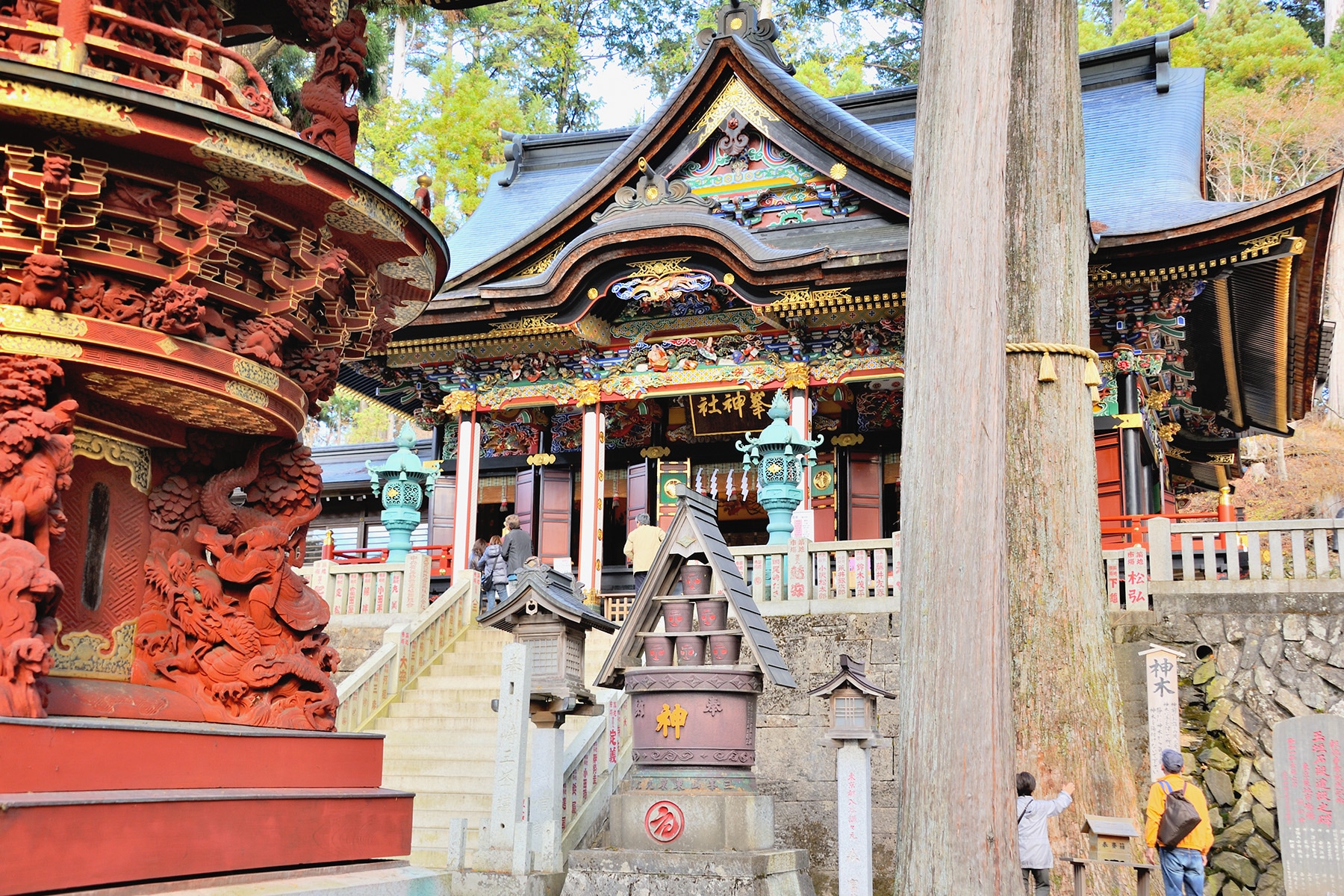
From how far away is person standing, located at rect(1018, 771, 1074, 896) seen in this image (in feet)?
19.9

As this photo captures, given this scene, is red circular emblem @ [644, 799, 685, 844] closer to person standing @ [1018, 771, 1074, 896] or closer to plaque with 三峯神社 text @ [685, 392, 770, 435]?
person standing @ [1018, 771, 1074, 896]

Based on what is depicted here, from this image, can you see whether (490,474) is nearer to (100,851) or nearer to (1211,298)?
(1211,298)

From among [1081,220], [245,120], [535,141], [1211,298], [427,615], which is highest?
[535,141]

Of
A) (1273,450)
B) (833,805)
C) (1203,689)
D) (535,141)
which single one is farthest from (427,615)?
(1273,450)

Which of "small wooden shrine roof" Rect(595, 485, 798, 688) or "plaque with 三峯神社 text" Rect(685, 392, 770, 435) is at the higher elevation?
"plaque with 三峯神社 text" Rect(685, 392, 770, 435)

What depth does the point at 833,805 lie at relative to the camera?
10.3 m

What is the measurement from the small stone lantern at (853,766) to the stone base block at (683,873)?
450 millimetres

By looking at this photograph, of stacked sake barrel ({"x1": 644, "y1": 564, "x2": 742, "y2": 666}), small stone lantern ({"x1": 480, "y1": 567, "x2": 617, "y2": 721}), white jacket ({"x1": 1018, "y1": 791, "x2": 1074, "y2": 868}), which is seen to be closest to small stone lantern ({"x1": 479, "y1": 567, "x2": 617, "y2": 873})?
small stone lantern ({"x1": 480, "y1": 567, "x2": 617, "y2": 721})

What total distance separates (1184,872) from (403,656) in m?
7.62

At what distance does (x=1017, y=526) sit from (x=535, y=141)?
17.3 meters

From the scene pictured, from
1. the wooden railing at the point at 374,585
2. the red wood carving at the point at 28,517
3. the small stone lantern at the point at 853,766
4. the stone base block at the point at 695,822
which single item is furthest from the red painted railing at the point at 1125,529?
the red wood carving at the point at 28,517

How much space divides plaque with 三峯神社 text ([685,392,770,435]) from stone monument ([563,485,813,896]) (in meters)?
7.97

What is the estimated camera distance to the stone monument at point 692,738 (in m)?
8.04

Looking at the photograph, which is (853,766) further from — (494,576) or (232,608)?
(494,576)
